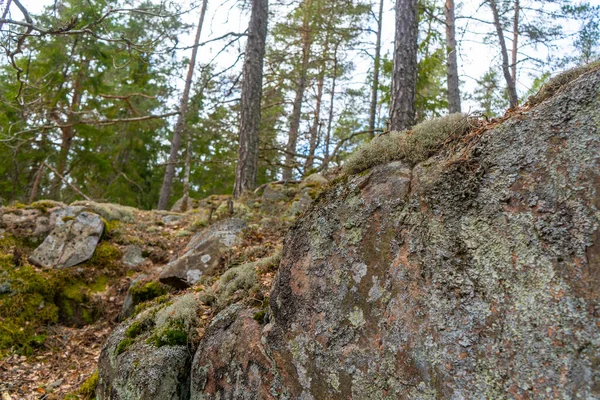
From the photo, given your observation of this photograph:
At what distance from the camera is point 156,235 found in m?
7.45

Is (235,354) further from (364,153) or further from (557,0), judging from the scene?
(557,0)

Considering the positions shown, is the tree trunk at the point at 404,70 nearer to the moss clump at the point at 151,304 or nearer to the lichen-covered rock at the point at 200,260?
the lichen-covered rock at the point at 200,260

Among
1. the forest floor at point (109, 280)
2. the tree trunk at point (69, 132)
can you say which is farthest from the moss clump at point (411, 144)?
the tree trunk at point (69, 132)

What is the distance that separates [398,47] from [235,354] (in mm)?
4998

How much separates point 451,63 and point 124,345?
414 inches

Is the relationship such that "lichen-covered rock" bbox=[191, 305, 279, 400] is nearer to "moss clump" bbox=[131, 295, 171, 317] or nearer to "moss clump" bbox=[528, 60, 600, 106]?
"moss clump" bbox=[131, 295, 171, 317]

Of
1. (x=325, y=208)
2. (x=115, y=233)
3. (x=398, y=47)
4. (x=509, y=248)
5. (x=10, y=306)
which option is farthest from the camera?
(x=115, y=233)

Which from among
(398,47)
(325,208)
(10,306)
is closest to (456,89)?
(398,47)

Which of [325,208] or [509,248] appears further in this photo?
[325,208]

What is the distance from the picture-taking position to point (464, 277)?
227 cm

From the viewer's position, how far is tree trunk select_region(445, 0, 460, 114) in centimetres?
1046

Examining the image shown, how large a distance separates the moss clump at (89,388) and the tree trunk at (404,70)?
15.6 ft

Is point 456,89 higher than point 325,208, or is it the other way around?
point 456,89

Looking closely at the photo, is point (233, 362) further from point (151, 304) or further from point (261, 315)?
point (151, 304)
